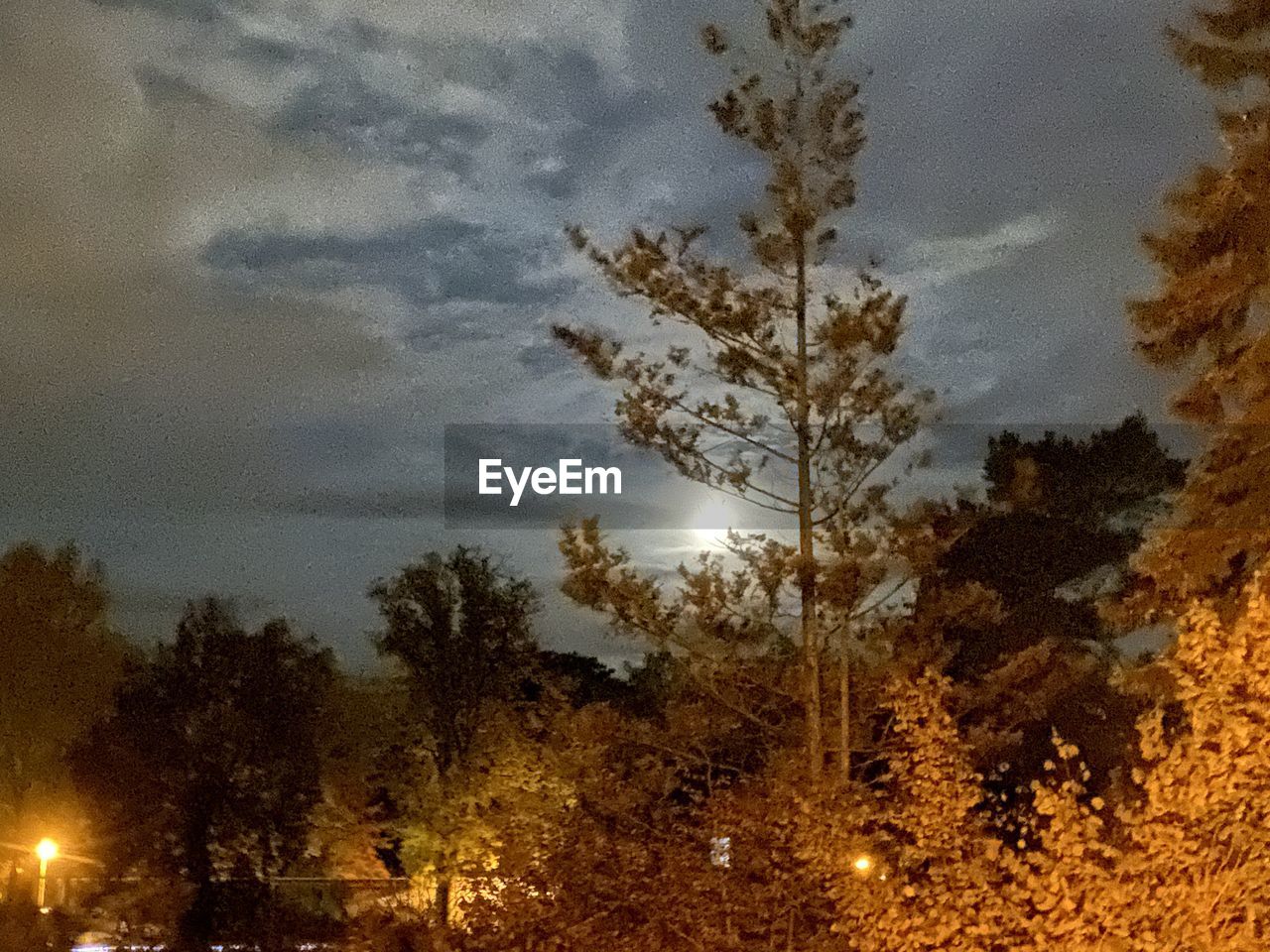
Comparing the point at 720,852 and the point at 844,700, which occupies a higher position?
the point at 844,700

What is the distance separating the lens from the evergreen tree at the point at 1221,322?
393 inches

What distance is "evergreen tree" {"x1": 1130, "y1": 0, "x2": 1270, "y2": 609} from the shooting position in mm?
9992

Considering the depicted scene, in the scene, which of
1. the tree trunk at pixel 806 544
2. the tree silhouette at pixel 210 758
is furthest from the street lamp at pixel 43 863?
the tree trunk at pixel 806 544

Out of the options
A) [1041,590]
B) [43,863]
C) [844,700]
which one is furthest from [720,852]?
[43,863]

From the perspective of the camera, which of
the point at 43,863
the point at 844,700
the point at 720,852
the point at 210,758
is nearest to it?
the point at 720,852

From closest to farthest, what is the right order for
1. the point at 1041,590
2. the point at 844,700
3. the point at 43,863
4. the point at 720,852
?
the point at 720,852 < the point at 844,700 < the point at 1041,590 < the point at 43,863

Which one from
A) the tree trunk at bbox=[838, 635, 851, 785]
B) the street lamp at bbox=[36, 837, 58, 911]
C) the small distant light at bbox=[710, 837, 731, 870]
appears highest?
the tree trunk at bbox=[838, 635, 851, 785]

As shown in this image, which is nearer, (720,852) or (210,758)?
(720,852)

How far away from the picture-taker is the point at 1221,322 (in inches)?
414

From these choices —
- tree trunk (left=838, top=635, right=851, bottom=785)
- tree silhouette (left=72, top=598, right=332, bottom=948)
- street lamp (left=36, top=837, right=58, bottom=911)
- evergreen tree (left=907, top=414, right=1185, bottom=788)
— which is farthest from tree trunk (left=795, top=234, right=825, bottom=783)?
tree silhouette (left=72, top=598, right=332, bottom=948)

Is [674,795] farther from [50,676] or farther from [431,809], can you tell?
[50,676]

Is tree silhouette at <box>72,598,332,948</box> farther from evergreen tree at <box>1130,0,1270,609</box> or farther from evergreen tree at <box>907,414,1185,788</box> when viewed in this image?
evergreen tree at <box>1130,0,1270,609</box>

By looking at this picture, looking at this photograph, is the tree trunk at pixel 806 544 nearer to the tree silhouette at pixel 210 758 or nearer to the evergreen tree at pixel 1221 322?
the evergreen tree at pixel 1221 322

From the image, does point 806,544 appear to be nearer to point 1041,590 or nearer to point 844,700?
point 844,700
